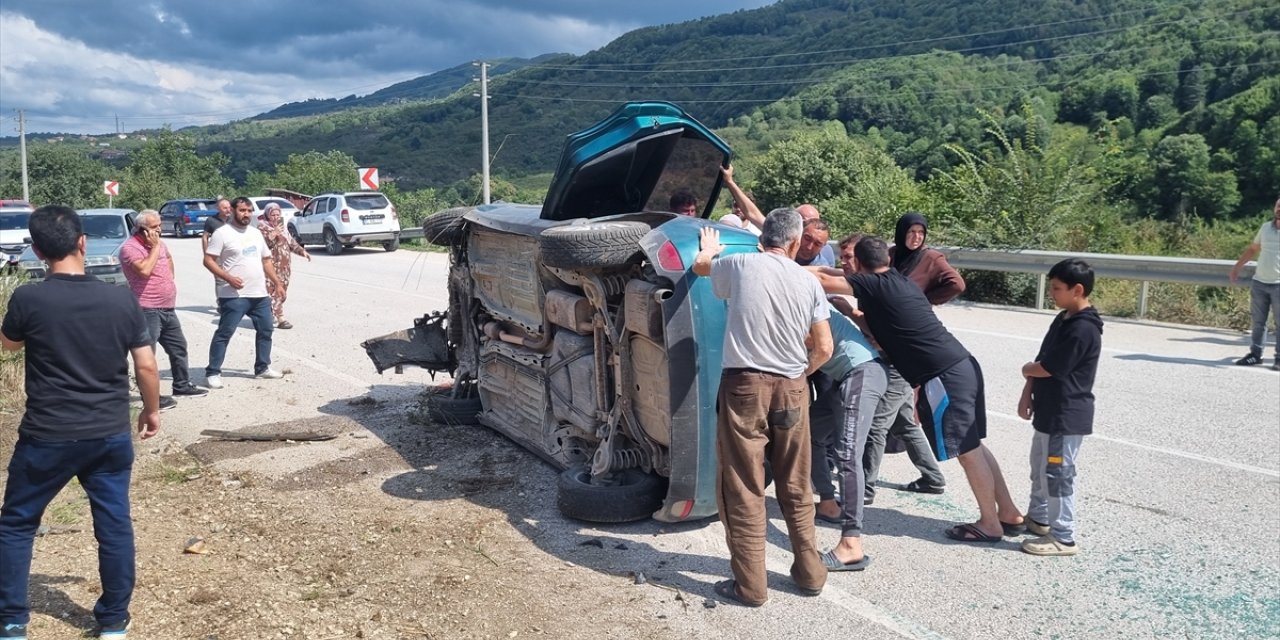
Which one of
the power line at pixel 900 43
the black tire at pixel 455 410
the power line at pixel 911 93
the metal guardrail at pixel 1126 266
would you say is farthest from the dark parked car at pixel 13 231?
the power line at pixel 900 43

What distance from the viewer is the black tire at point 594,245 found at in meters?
4.94

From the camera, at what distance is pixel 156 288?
820cm

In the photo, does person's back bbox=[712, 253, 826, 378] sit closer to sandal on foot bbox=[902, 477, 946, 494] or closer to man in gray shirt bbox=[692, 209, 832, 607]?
man in gray shirt bbox=[692, 209, 832, 607]

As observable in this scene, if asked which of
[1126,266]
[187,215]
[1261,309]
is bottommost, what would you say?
[187,215]

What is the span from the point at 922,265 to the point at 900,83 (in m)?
67.6

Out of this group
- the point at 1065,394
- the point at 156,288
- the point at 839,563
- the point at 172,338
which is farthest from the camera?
the point at 172,338

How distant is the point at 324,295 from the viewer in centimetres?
1573

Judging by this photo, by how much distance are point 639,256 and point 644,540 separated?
153 cm

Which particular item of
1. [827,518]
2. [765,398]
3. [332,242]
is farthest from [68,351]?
[332,242]

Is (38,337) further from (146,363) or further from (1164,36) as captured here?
(1164,36)

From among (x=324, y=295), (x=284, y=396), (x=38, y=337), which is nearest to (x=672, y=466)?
(x=38, y=337)

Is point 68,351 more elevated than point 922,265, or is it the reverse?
point 922,265

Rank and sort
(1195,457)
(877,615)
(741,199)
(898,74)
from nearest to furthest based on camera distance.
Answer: (877,615), (1195,457), (741,199), (898,74)

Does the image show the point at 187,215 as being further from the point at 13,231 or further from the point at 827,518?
the point at 827,518
